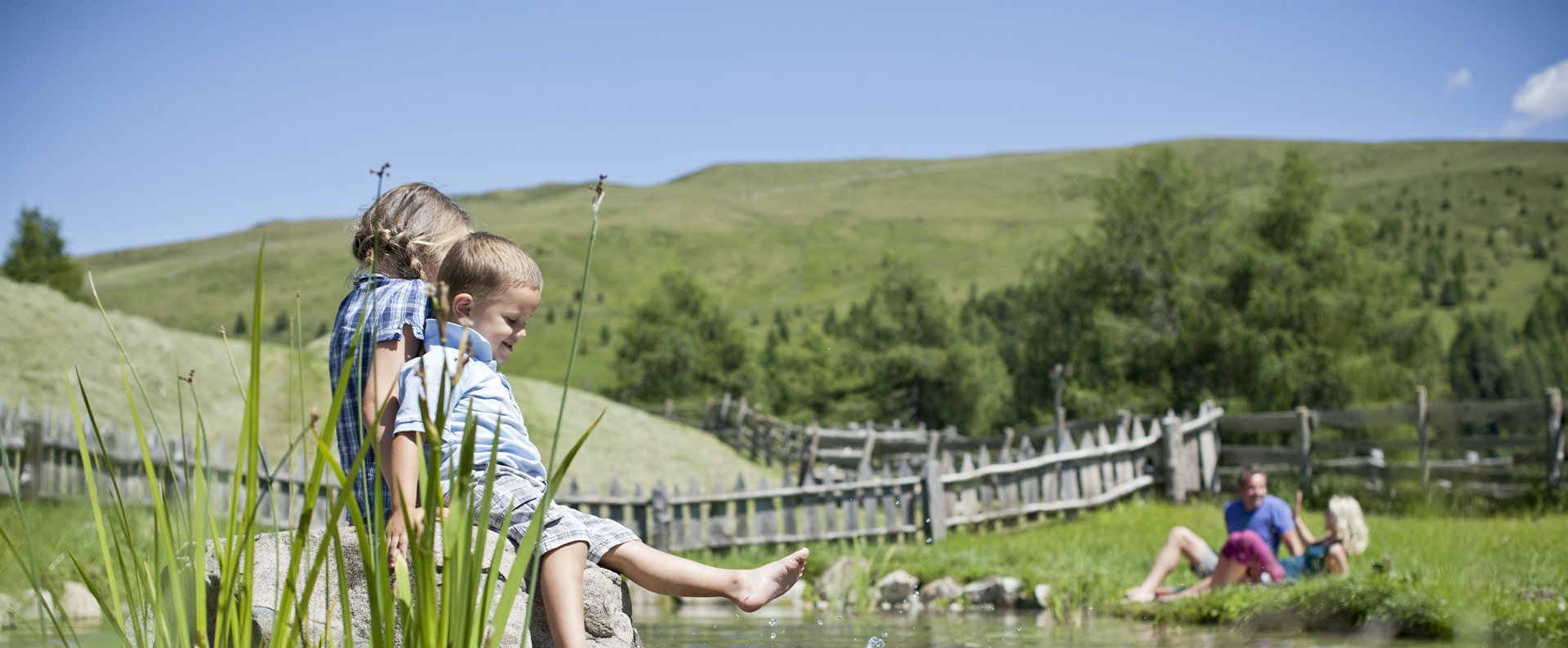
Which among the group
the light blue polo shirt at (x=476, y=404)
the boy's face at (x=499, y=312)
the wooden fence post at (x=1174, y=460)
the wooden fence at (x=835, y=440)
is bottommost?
the wooden fence at (x=835, y=440)

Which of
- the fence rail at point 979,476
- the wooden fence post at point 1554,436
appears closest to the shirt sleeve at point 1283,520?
the fence rail at point 979,476

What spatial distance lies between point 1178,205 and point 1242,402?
6.30 m

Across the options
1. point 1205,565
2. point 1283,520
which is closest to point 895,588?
point 1205,565

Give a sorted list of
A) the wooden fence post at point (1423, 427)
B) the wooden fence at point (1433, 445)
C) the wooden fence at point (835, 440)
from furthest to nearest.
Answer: the wooden fence at point (835, 440) → the wooden fence post at point (1423, 427) → the wooden fence at point (1433, 445)

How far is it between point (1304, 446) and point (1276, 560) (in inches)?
311

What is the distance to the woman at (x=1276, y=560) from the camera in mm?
7691

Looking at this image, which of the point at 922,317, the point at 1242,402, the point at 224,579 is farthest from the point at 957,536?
the point at 922,317

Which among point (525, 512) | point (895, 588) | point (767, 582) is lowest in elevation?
point (895, 588)

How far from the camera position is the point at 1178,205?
30.7 m

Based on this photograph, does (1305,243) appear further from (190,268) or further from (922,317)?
(190,268)

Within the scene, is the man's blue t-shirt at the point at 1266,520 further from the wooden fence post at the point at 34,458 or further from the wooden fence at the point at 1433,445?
the wooden fence post at the point at 34,458

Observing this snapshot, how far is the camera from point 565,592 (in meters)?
2.95

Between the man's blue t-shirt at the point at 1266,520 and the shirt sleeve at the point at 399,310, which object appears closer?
the shirt sleeve at the point at 399,310

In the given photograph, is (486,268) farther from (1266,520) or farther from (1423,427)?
(1423,427)
